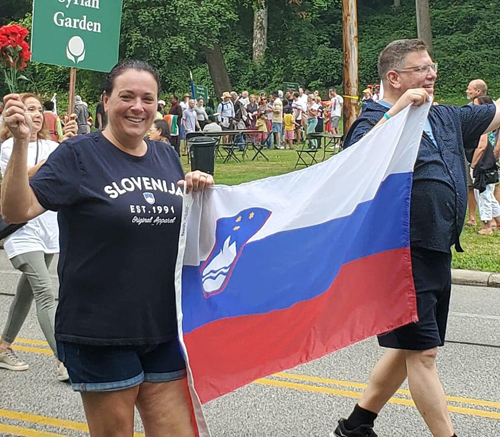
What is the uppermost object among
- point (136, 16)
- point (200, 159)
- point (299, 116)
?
point (136, 16)

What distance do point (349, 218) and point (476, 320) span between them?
13.4ft

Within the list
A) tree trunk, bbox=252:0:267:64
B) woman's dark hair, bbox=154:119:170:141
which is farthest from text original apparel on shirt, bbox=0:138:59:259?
tree trunk, bbox=252:0:267:64

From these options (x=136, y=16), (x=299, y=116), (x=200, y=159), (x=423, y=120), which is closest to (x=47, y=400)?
(x=423, y=120)

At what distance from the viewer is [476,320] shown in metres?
7.49

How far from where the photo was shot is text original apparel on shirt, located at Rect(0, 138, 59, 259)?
5699mm

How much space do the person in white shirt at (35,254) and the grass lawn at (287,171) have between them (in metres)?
5.45

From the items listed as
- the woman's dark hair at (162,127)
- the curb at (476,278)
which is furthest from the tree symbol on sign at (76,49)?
the curb at (476,278)

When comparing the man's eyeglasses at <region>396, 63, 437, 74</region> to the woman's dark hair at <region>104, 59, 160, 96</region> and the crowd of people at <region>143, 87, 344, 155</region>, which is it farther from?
the crowd of people at <region>143, 87, 344, 155</region>

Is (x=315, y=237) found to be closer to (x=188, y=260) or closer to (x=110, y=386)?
(x=188, y=260)

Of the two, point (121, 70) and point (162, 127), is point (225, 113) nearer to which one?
point (162, 127)

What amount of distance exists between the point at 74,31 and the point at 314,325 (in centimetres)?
408

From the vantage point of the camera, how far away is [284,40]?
46.3 meters

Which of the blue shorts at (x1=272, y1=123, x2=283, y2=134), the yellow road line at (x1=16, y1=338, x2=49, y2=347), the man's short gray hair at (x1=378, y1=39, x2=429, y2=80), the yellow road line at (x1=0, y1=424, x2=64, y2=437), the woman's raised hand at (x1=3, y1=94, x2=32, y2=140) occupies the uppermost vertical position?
the blue shorts at (x1=272, y1=123, x2=283, y2=134)

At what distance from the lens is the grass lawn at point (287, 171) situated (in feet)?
32.4
